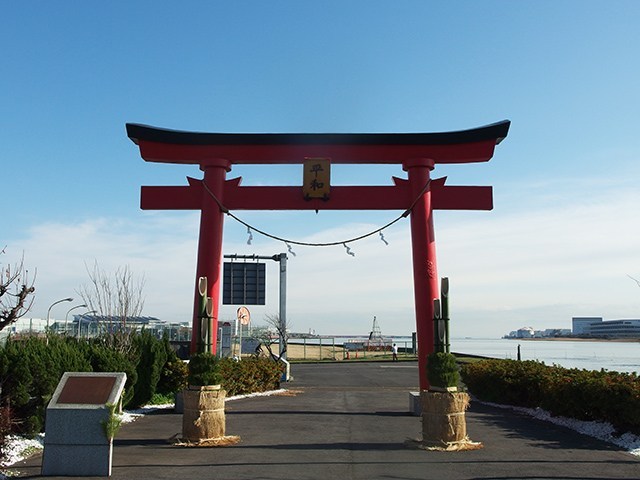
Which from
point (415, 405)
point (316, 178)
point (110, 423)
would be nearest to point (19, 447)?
point (110, 423)

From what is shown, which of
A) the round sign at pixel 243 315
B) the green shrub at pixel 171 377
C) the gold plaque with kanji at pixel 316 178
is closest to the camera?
the gold plaque with kanji at pixel 316 178

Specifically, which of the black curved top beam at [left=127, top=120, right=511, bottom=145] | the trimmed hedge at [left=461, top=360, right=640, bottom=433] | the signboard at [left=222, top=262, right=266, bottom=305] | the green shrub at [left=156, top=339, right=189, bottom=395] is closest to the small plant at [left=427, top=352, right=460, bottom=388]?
the trimmed hedge at [left=461, top=360, right=640, bottom=433]

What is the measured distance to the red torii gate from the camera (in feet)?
40.1

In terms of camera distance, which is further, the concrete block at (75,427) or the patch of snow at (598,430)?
the patch of snow at (598,430)

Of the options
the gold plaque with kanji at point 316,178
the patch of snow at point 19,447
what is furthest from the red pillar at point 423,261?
the patch of snow at point 19,447

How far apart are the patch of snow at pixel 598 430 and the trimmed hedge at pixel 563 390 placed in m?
0.12

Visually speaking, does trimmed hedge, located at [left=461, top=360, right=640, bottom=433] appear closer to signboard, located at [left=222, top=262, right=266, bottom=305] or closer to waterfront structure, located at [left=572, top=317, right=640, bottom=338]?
signboard, located at [left=222, top=262, right=266, bottom=305]

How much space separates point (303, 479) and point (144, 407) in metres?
8.11

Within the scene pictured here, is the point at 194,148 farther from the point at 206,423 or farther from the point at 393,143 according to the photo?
the point at 206,423

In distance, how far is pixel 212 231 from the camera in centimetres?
1199

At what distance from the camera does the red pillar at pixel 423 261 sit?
1165 cm

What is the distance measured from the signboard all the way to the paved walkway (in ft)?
49.2

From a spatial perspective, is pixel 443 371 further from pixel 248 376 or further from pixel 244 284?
pixel 244 284

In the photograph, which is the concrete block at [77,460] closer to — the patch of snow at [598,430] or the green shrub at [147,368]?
the green shrub at [147,368]
